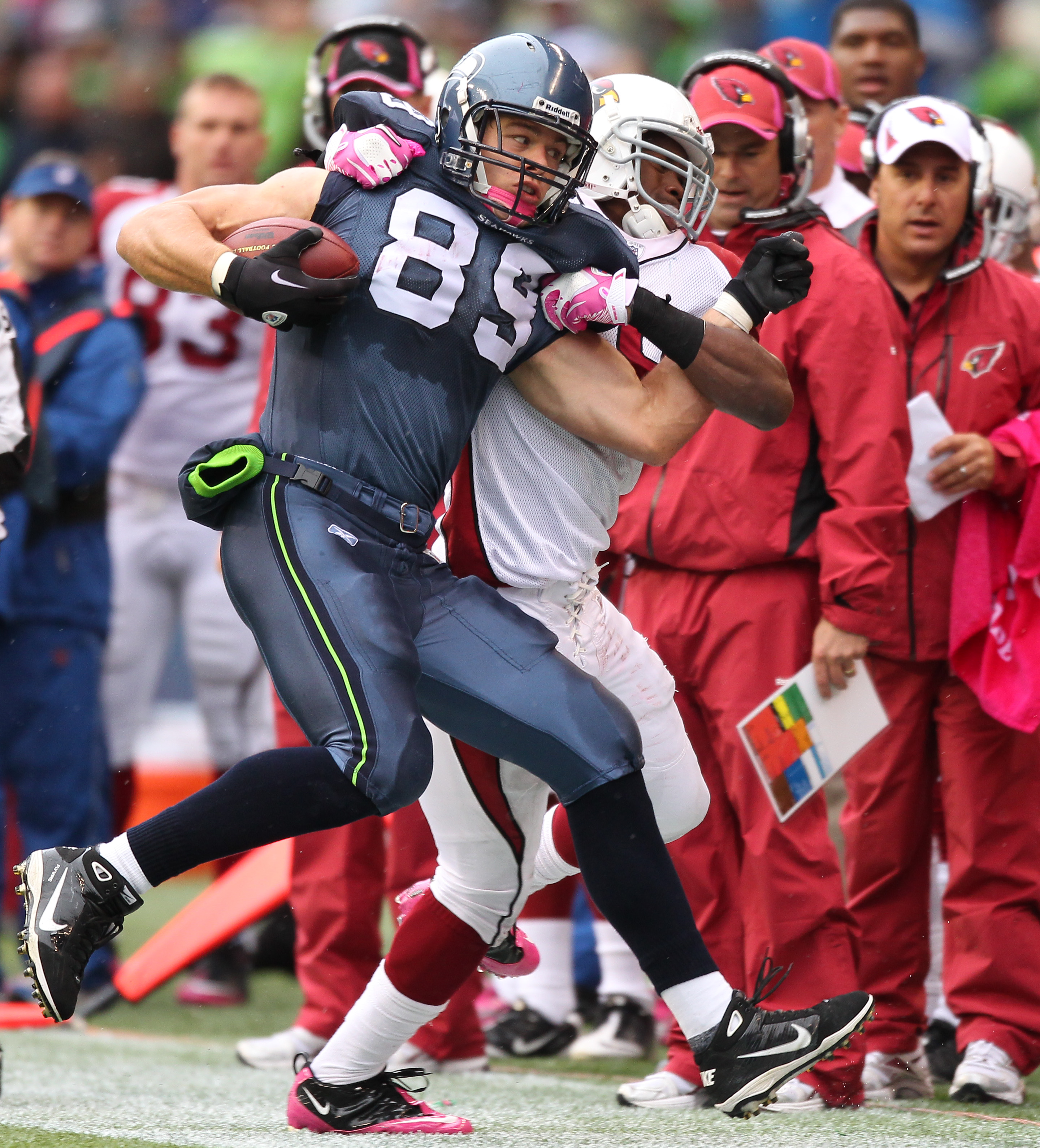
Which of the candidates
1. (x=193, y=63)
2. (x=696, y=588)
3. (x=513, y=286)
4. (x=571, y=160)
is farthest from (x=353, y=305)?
(x=193, y=63)

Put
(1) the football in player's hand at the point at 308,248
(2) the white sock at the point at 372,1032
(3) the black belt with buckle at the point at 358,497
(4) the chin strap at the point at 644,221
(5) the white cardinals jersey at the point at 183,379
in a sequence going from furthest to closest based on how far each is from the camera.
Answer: (5) the white cardinals jersey at the point at 183,379, (4) the chin strap at the point at 644,221, (2) the white sock at the point at 372,1032, (3) the black belt with buckle at the point at 358,497, (1) the football in player's hand at the point at 308,248

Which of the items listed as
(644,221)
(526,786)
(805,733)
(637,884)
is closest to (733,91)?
(644,221)

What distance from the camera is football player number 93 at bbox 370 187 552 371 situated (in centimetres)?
305

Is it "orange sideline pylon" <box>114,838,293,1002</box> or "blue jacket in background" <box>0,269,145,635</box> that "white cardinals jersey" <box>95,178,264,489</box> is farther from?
"orange sideline pylon" <box>114,838,293,1002</box>

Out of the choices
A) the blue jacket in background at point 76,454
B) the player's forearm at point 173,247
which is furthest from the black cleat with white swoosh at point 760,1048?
the blue jacket in background at point 76,454

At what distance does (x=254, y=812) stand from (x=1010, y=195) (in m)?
2.83

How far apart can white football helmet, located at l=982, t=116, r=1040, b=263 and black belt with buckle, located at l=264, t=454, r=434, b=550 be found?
2171 millimetres

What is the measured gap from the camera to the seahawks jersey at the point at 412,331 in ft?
10.0

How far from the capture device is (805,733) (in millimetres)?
3777

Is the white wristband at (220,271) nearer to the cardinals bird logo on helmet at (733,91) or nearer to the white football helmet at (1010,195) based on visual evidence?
the cardinals bird logo on helmet at (733,91)

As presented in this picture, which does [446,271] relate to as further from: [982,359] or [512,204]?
[982,359]

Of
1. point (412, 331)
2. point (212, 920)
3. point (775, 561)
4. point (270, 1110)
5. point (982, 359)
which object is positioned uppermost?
point (412, 331)

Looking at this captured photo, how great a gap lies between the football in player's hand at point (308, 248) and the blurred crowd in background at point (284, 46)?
5.87 m

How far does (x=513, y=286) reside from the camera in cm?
312
